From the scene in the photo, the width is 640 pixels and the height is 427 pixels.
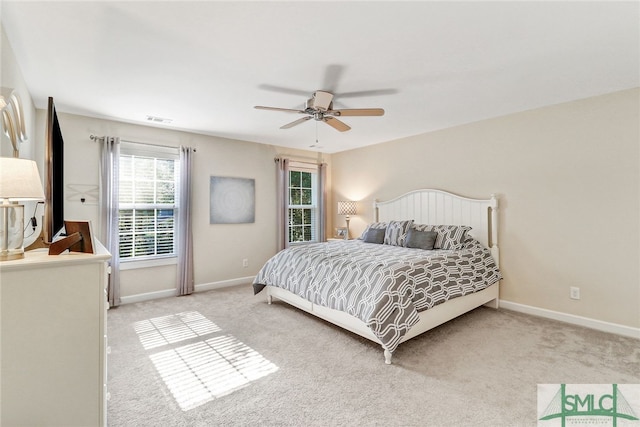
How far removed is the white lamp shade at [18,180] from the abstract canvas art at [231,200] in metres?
3.33

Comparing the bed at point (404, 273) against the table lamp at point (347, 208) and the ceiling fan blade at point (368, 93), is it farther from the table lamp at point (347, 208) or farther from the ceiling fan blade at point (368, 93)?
the ceiling fan blade at point (368, 93)

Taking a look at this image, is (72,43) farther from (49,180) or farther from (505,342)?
(505,342)

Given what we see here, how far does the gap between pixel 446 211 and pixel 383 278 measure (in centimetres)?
221

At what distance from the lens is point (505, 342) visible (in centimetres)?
276

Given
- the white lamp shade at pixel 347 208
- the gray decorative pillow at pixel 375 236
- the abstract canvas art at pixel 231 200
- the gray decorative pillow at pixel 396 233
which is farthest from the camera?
the white lamp shade at pixel 347 208

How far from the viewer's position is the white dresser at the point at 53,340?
3.94ft

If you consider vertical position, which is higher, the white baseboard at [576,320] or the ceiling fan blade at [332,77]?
the ceiling fan blade at [332,77]

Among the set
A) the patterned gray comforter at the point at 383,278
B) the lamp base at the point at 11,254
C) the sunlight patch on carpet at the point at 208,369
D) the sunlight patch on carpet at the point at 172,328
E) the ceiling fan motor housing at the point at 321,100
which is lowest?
the sunlight patch on carpet at the point at 208,369

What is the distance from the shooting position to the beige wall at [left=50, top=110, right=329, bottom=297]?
3.65m

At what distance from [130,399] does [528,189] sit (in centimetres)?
430

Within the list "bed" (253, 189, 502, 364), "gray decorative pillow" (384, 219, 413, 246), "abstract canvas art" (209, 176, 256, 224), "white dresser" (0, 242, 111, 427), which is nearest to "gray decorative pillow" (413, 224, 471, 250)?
"bed" (253, 189, 502, 364)

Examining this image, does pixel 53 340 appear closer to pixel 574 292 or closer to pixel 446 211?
pixel 446 211

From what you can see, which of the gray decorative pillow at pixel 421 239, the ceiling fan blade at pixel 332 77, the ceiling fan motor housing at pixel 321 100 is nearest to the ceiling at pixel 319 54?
the ceiling fan blade at pixel 332 77

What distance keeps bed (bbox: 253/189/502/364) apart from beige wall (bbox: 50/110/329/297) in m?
1.13
